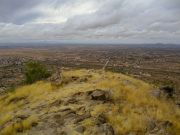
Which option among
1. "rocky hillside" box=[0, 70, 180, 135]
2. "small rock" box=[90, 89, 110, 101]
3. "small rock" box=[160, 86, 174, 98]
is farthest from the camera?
"small rock" box=[160, 86, 174, 98]

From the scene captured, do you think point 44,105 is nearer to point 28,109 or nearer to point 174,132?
point 28,109

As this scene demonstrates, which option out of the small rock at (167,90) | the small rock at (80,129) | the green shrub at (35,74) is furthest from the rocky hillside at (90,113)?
the green shrub at (35,74)

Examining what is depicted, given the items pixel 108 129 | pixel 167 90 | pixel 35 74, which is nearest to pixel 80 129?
pixel 108 129

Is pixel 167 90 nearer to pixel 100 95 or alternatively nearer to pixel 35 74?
pixel 100 95

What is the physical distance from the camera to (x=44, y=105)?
18062 mm

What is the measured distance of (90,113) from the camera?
15289 mm

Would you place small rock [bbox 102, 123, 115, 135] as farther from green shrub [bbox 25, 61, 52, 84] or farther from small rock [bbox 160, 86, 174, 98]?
green shrub [bbox 25, 61, 52, 84]

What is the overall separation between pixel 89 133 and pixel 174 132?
4.54 m

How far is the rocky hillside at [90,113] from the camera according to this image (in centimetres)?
1383

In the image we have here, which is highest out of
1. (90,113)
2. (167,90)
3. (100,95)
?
(100,95)

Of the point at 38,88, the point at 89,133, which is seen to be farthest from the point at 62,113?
the point at 38,88

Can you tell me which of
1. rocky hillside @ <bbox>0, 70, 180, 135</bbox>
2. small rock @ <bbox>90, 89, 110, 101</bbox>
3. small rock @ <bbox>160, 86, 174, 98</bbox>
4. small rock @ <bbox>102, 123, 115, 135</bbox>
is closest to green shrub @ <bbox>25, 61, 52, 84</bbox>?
rocky hillside @ <bbox>0, 70, 180, 135</bbox>

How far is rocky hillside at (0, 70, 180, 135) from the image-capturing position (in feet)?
45.4

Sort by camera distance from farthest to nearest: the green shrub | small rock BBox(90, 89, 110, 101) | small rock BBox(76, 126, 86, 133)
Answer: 1. the green shrub
2. small rock BBox(90, 89, 110, 101)
3. small rock BBox(76, 126, 86, 133)
